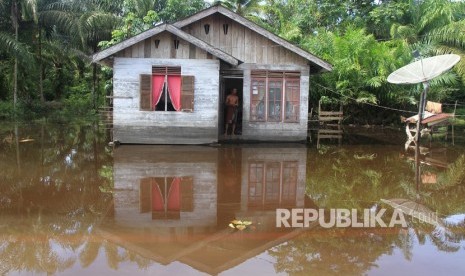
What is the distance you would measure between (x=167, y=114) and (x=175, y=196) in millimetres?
6016

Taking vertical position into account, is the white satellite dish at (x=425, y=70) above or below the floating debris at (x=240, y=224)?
above

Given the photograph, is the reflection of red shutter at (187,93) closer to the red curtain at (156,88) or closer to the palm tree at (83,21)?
the red curtain at (156,88)

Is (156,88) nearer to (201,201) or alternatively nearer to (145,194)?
(145,194)

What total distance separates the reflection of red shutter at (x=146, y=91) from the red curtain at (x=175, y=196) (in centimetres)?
494

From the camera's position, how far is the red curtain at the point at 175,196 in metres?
7.11

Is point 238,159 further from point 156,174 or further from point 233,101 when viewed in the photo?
point 233,101

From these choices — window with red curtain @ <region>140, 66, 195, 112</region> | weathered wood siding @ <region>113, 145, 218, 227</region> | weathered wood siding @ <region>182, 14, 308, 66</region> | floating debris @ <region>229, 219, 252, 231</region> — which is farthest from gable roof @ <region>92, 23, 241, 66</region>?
floating debris @ <region>229, 219, 252, 231</region>

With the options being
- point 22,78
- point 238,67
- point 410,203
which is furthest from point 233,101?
point 22,78

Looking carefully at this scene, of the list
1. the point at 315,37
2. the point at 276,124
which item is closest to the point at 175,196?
the point at 276,124

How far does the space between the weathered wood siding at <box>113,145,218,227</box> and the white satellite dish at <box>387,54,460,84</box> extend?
6.02m

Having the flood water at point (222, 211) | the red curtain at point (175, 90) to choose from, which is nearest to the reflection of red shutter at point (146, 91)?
the red curtain at point (175, 90)

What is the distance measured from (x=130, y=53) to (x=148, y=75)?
82 cm

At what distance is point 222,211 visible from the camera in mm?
6918
